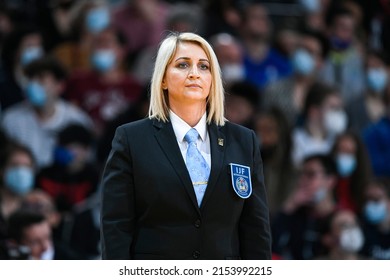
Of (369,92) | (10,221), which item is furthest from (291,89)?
(10,221)

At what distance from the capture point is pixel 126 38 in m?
10.0

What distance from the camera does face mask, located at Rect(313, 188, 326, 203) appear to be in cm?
866

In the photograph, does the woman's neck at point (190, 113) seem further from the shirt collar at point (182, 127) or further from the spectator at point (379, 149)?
the spectator at point (379, 149)

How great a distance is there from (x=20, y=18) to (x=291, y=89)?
2608 millimetres

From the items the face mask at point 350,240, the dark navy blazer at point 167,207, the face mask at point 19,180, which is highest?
the face mask at point 19,180

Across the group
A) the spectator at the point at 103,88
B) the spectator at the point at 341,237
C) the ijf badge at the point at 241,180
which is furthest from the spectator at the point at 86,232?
the ijf badge at the point at 241,180

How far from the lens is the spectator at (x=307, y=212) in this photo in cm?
829

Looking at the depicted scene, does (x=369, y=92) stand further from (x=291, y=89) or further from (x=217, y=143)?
(x=217, y=143)

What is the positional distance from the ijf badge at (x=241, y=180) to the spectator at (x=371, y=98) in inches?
228

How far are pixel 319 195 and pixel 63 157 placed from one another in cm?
200

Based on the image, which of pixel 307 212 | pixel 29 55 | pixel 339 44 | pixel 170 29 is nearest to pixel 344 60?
pixel 339 44

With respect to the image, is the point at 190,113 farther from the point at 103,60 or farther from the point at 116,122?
the point at 103,60

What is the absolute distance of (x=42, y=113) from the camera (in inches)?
360

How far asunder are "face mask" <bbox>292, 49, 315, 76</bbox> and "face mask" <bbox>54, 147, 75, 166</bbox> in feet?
7.95
